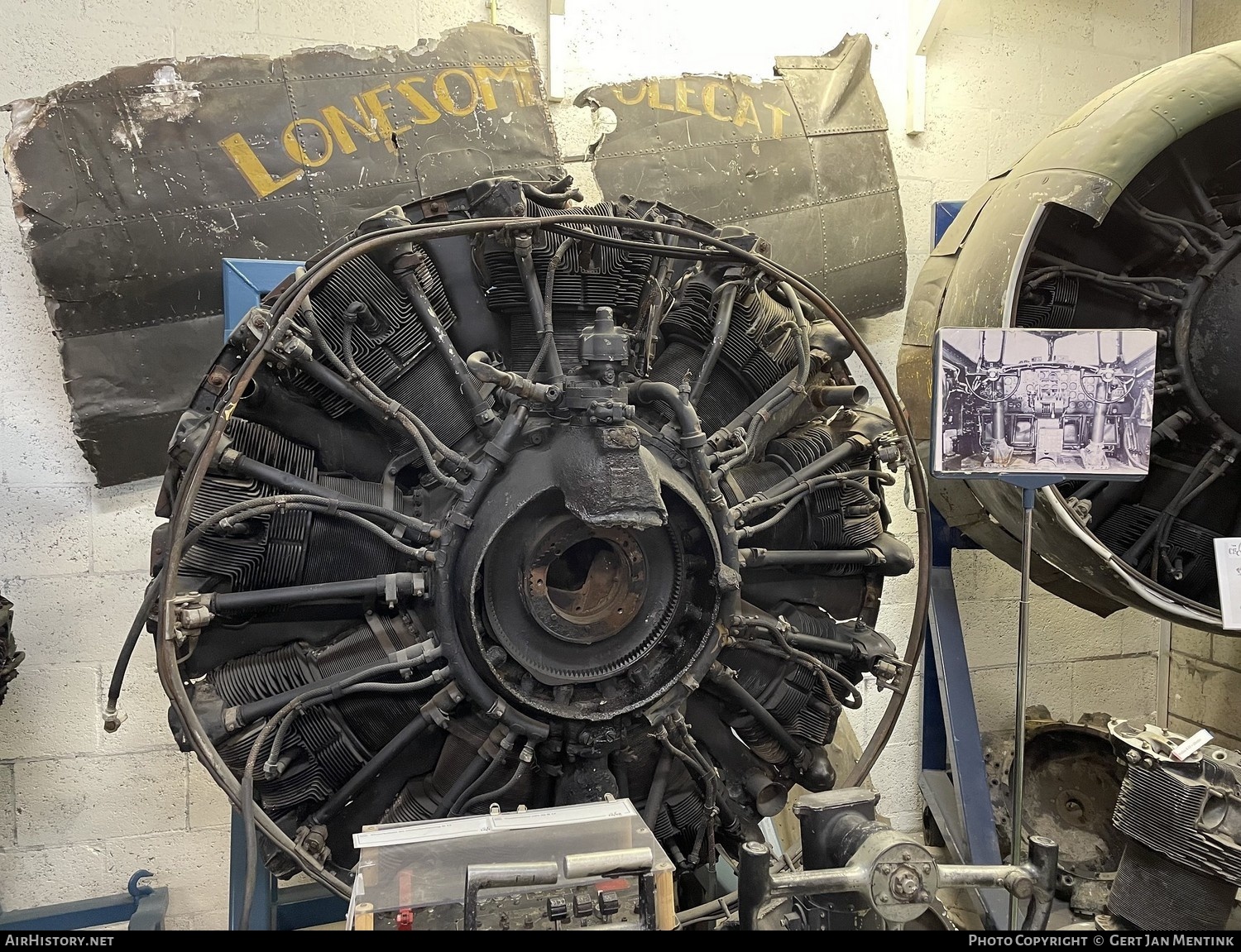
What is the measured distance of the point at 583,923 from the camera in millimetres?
1495

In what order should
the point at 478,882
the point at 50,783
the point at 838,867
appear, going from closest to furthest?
1. the point at 478,882
2. the point at 838,867
3. the point at 50,783

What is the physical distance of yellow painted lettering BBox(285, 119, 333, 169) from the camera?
279cm

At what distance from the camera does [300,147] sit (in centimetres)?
280

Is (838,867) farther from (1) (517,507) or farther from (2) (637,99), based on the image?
(2) (637,99)

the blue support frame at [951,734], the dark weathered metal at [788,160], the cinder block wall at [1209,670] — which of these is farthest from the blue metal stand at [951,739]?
the cinder block wall at [1209,670]

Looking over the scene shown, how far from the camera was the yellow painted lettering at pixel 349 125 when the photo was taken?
9.29ft

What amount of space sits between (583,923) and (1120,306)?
2.61 meters

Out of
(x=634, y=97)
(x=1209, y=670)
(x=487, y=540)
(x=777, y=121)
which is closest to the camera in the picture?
(x=487, y=540)

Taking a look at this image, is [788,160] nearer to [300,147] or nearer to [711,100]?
[711,100]

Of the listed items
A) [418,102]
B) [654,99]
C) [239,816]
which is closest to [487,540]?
[239,816]

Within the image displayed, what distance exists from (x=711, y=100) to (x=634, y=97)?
11.9 inches

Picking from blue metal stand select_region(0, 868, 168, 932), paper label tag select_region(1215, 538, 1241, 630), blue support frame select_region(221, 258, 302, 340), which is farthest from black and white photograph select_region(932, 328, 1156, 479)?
blue metal stand select_region(0, 868, 168, 932)

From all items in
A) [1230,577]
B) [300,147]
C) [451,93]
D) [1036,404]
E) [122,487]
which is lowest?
[1230,577]
